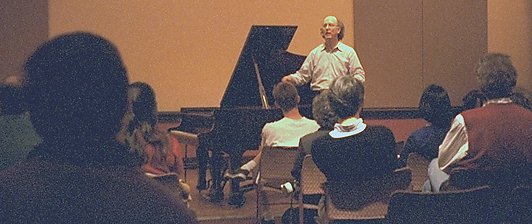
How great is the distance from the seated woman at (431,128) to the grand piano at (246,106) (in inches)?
77.6

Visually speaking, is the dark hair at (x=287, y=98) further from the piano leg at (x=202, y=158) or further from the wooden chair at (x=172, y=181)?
the wooden chair at (x=172, y=181)

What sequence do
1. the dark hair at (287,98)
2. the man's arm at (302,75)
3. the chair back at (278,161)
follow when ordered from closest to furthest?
the chair back at (278,161), the dark hair at (287,98), the man's arm at (302,75)

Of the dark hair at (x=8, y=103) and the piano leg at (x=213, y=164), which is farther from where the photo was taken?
the piano leg at (x=213, y=164)

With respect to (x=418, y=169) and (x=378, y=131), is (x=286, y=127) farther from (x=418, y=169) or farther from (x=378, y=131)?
(x=378, y=131)

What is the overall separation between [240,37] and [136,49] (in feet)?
3.82

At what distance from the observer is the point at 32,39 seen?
30.6 feet

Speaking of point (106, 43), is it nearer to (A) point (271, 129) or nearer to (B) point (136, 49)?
(A) point (271, 129)

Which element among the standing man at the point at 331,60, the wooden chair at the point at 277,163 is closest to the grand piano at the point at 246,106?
the standing man at the point at 331,60

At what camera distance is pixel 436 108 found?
4.67 m

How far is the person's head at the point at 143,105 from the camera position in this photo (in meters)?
3.87

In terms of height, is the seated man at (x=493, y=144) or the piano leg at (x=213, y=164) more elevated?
the seated man at (x=493, y=144)

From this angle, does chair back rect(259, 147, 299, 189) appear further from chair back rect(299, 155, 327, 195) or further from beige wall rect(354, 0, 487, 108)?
beige wall rect(354, 0, 487, 108)

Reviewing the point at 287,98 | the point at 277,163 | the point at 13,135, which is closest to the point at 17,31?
the point at 287,98

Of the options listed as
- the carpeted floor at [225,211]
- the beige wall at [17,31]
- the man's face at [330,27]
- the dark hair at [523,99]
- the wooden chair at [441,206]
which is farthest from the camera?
the beige wall at [17,31]
